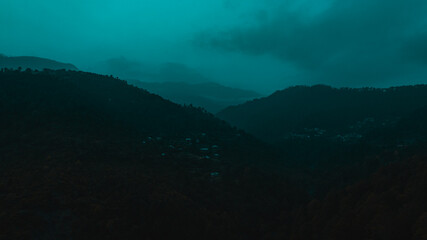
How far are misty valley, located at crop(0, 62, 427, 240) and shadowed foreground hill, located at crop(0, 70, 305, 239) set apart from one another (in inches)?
9.2

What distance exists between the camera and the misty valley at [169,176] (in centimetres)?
3878

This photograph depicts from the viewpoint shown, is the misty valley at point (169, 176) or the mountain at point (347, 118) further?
the mountain at point (347, 118)

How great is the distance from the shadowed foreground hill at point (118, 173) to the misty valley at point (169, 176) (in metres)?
0.23

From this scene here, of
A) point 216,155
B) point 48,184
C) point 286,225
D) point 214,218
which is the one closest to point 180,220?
point 214,218

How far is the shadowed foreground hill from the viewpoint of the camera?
135 ft

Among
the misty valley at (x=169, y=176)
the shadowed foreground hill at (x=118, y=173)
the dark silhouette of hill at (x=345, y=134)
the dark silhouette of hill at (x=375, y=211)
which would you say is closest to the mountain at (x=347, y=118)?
the dark silhouette of hill at (x=345, y=134)

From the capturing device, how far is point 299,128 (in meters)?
168

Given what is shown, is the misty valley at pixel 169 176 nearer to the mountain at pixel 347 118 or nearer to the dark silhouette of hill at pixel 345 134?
the dark silhouette of hill at pixel 345 134

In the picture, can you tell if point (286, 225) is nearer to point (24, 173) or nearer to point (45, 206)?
point (45, 206)

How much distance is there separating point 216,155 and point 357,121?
370 feet

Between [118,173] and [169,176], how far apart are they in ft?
35.0

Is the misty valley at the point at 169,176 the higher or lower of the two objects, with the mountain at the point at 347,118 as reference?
lower

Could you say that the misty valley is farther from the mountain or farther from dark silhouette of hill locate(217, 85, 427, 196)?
the mountain

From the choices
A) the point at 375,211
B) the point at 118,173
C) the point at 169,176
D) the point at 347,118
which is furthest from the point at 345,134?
the point at 118,173
